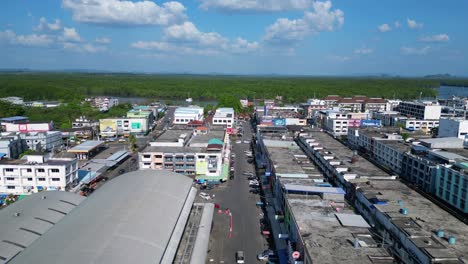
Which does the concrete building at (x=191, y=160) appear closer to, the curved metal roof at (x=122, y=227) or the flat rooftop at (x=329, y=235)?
the curved metal roof at (x=122, y=227)

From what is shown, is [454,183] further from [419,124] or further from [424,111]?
[424,111]

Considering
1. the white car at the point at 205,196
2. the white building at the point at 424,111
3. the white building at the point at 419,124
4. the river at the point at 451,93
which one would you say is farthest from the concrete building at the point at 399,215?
the river at the point at 451,93

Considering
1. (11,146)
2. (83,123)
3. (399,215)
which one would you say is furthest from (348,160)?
(83,123)

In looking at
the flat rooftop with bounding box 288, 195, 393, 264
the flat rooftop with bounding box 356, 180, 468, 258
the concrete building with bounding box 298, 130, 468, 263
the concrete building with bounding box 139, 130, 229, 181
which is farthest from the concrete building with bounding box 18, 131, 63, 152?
the flat rooftop with bounding box 356, 180, 468, 258

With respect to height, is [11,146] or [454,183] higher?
[454,183]

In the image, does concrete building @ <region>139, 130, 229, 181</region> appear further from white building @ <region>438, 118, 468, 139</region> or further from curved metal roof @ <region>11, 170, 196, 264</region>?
white building @ <region>438, 118, 468, 139</region>
